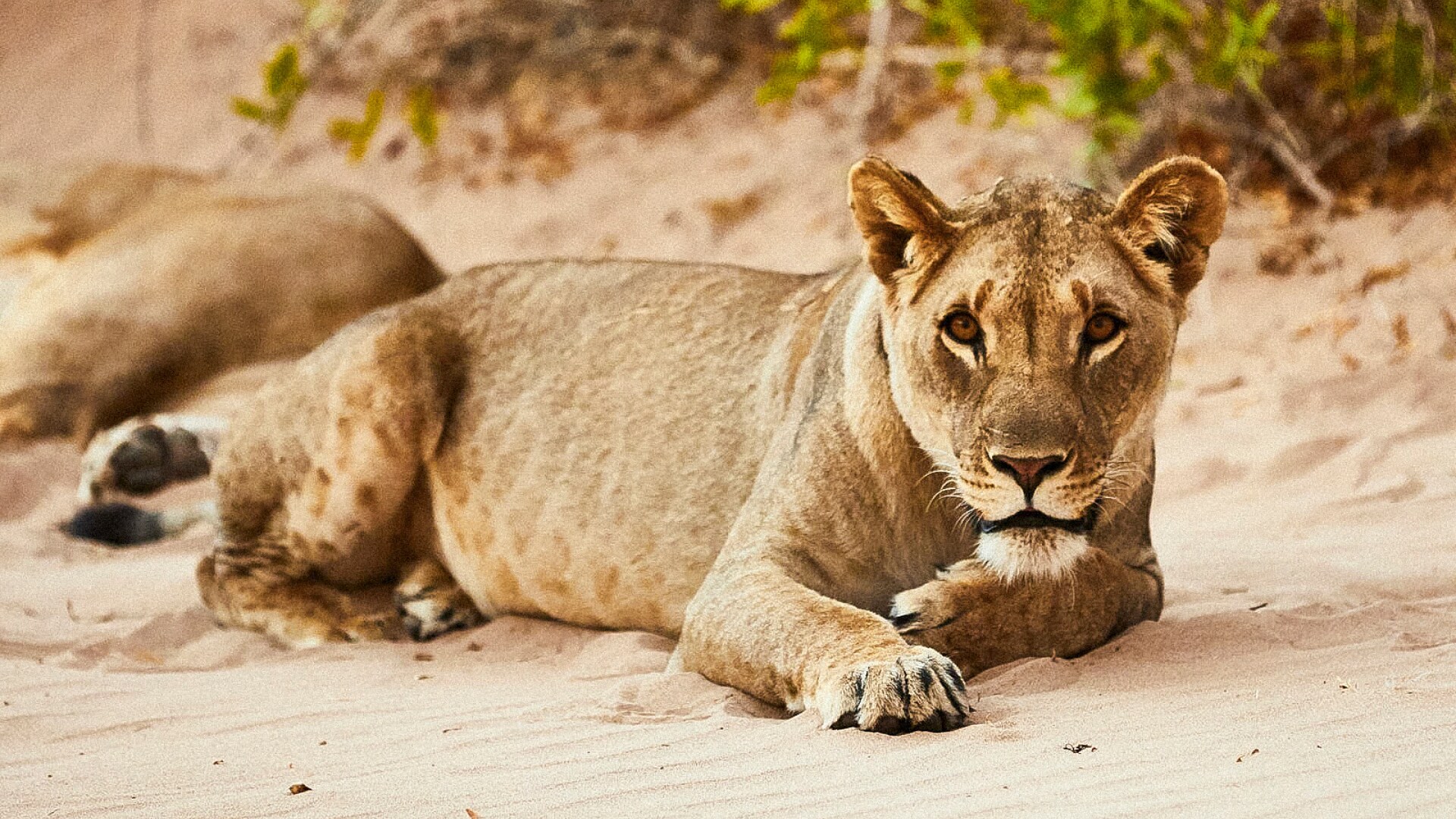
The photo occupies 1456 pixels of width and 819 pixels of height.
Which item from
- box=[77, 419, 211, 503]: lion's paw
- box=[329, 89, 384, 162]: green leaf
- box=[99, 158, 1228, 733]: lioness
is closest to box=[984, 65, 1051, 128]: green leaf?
box=[99, 158, 1228, 733]: lioness

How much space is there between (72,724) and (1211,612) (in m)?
2.64

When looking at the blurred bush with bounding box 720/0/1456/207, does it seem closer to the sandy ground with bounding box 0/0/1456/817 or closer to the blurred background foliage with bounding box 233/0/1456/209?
the blurred background foliage with bounding box 233/0/1456/209

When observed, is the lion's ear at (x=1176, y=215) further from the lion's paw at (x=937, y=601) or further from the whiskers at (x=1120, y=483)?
the lion's paw at (x=937, y=601)

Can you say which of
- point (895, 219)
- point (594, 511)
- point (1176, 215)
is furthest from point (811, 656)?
Result: point (594, 511)

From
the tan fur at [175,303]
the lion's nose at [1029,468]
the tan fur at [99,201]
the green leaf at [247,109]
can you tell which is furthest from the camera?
the tan fur at [99,201]

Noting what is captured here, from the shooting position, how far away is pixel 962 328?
137 inches

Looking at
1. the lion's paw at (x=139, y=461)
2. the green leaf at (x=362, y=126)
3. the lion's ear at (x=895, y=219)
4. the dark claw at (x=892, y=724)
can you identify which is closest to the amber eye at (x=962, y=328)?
the lion's ear at (x=895, y=219)

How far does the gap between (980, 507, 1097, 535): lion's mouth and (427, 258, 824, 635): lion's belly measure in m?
1.04

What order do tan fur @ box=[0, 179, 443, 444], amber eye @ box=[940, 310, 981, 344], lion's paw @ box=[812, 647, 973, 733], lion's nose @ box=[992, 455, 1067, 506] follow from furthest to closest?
tan fur @ box=[0, 179, 443, 444] < amber eye @ box=[940, 310, 981, 344] < lion's nose @ box=[992, 455, 1067, 506] < lion's paw @ box=[812, 647, 973, 733]

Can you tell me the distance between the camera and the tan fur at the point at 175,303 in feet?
25.3

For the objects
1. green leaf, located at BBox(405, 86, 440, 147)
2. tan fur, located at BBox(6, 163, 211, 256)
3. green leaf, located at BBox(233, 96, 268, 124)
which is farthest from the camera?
tan fur, located at BBox(6, 163, 211, 256)

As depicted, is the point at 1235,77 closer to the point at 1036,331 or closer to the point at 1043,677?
the point at 1036,331

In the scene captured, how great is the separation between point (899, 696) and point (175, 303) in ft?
18.4

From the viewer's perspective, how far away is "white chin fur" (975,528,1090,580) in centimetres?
336
